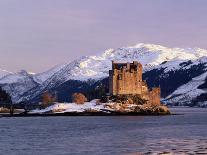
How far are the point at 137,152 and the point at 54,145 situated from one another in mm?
16472

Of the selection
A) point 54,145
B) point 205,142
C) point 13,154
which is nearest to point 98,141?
point 54,145

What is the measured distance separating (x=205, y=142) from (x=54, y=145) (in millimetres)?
21978

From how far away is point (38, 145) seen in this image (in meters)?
86.4

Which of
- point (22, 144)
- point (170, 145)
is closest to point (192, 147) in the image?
point (170, 145)

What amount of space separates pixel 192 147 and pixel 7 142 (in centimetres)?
2947

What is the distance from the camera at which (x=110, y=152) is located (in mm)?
74188

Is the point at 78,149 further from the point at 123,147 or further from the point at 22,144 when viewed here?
the point at 22,144

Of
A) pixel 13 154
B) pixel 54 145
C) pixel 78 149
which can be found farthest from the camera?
pixel 54 145

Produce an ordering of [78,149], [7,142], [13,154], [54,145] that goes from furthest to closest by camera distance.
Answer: [7,142]
[54,145]
[78,149]
[13,154]

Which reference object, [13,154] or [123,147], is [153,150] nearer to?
→ [123,147]

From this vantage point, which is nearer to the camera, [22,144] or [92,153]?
[92,153]

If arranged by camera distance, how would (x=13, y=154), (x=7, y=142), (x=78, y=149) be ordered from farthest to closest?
(x=7, y=142), (x=78, y=149), (x=13, y=154)

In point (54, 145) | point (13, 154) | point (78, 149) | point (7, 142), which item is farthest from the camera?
point (7, 142)

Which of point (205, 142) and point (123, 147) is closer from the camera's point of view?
point (123, 147)
